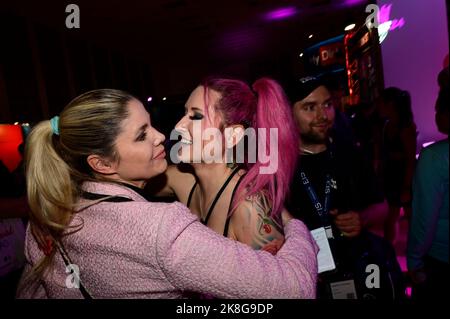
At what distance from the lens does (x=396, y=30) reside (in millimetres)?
1216

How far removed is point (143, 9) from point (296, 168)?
12.0 feet

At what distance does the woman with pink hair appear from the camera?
137 cm

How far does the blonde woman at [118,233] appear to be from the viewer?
84 centimetres

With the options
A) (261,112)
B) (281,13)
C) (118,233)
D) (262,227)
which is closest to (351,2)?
(281,13)

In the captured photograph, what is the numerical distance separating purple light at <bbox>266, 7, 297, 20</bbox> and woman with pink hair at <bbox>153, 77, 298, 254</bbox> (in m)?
Answer: 4.32

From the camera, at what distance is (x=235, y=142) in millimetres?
1481

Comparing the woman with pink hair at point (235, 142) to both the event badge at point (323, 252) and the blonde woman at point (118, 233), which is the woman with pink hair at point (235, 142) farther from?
the event badge at point (323, 252)

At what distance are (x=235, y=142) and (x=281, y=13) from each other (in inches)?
200

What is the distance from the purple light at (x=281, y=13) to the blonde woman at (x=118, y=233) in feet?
15.8

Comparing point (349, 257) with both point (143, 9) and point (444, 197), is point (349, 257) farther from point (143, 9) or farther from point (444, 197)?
point (143, 9)

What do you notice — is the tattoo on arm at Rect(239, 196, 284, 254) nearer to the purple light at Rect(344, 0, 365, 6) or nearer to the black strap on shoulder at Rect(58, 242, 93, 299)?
the black strap on shoulder at Rect(58, 242, 93, 299)

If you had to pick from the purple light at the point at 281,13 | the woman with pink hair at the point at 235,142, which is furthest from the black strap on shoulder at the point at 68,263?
the purple light at the point at 281,13

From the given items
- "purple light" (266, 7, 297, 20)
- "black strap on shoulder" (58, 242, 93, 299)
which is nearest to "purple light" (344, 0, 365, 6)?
"purple light" (266, 7, 297, 20)
